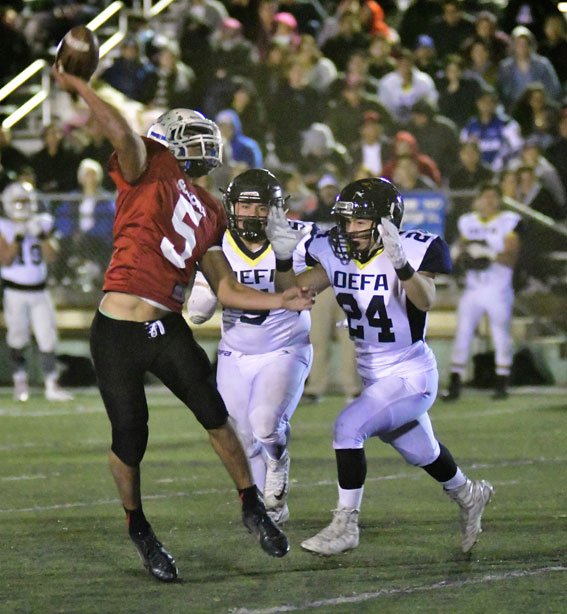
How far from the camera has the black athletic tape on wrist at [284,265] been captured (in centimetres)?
546

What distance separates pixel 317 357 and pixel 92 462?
4089 millimetres

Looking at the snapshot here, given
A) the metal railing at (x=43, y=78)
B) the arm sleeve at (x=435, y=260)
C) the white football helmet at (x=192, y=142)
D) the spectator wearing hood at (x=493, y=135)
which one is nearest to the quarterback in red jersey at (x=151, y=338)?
the white football helmet at (x=192, y=142)

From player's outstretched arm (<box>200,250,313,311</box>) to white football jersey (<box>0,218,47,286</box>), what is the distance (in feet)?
22.9

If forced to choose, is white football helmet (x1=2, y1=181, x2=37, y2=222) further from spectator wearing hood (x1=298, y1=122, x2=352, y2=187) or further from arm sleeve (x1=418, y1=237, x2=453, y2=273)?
arm sleeve (x1=418, y1=237, x2=453, y2=273)

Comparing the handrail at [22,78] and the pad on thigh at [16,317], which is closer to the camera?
the pad on thigh at [16,317]

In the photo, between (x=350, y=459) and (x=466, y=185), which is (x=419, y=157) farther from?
(x=350, y=459)


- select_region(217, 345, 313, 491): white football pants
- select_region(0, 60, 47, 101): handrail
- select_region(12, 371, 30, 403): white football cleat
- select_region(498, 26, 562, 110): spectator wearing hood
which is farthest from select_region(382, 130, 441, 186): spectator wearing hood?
select_region(217, 345, 313, 491): white football pants

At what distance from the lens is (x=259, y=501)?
197 inches

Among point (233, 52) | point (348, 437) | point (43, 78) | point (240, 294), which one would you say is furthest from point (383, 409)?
point (43, 78)

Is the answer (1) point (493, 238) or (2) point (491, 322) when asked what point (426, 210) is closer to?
(1) point (493, 238)

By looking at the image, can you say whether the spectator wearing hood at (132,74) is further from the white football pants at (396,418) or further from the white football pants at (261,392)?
the white football pants at (396,418)

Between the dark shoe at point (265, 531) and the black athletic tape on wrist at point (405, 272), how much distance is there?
1.06m

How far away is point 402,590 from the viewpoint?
4656 millimetres

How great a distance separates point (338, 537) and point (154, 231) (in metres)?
1.48
